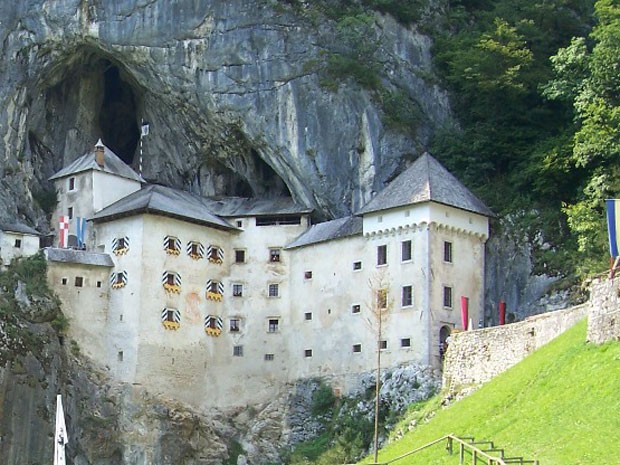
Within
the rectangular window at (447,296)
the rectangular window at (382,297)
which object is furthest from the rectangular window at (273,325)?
the rectangular window at (447,296)

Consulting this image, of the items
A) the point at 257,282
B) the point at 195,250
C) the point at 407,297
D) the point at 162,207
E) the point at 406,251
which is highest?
the point at 162,207

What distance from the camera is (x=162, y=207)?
249 feet

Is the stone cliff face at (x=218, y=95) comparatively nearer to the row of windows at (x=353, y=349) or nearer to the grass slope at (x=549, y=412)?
the row of windows at (x=353, y=349)

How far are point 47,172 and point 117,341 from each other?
14.4 m

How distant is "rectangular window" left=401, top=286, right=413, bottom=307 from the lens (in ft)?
229

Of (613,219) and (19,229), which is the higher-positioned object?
(19,229)

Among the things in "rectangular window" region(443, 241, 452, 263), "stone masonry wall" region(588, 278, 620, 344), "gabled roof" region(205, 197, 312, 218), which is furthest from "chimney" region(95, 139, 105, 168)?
"stone masonry wall" region(588, 278, 620, 344)

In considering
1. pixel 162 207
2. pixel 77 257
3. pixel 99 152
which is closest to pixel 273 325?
pixel 162 207

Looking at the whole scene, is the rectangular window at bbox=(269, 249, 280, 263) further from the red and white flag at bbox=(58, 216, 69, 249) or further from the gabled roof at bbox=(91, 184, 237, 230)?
the red and white flag at bbox=(58, 216, 69, 249)

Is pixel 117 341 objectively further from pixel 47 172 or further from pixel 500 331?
pixel 500 331

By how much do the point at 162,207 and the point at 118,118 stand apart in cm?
1404

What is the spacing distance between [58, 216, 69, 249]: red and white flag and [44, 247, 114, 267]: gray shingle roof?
234 cm

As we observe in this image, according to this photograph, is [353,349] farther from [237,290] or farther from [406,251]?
[237,290]

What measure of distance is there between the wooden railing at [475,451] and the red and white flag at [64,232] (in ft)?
106
